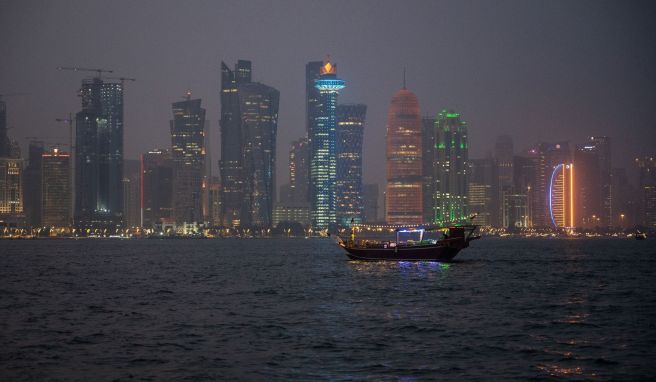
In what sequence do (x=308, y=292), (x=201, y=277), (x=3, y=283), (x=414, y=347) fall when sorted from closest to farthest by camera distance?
(x=414, y=347) → (x=308, y=292) → (x=3, y=283) → (x=201, y=277)

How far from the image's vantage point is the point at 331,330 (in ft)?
199

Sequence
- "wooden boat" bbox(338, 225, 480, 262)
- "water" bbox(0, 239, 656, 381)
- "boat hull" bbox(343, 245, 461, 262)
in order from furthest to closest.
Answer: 1. "boat hull" bbox(343, 245, 461, 262)
2. "wooden boat" bbox(338, 225, 480, 262)
3. "water" bbox(0, 239, 656, 381)

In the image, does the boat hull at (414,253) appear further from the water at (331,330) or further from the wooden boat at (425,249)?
the water at (331,330)

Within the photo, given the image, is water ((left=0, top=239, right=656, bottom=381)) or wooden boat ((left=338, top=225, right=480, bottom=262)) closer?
water ((left=0, top=239, right=656, bottom=381))

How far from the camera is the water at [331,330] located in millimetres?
45062

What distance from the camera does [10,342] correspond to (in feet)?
179

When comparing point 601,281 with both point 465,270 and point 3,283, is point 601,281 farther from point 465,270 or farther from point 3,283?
point 3,283

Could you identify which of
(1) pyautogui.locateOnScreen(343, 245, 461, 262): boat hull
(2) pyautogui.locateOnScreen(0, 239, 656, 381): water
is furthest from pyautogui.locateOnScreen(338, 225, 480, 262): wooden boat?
(2) pyautogui.locateOnScreen(0, 239, 656, 381): water

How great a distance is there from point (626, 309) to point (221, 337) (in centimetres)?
3684

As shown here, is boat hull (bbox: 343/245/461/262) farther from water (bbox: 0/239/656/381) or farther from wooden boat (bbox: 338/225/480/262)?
water (bbox: 0/239/656/381)

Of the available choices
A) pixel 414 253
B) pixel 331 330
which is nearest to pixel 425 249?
pixel 414 253

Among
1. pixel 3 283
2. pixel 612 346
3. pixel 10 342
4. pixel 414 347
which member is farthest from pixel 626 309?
pixel 3 283

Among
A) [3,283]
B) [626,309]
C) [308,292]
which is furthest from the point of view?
[3,283]

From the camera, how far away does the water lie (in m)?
45.1
